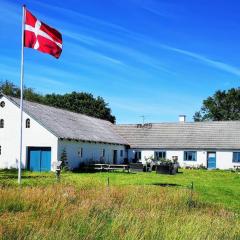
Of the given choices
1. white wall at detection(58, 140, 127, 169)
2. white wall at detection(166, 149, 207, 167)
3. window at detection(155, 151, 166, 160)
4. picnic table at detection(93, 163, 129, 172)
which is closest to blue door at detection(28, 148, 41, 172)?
white wall at detection(58, 140, 127, 169)

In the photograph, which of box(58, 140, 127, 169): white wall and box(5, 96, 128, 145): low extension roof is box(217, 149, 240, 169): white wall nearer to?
box(5, 96, 128, 145): low extension roof

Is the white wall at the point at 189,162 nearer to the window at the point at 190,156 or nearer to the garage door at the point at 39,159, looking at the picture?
the window at the point at 190,156

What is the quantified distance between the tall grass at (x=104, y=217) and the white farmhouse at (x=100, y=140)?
55.8 ft

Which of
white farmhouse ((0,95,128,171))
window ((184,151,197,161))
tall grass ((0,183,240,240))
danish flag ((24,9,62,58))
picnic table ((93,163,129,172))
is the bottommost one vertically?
picnic table ((93,163,129,172))

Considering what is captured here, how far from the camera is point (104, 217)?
1265 cm

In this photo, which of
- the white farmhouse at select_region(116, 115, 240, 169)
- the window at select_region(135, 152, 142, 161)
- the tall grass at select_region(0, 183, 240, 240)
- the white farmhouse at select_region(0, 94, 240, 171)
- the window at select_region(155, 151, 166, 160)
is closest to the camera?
the tall grass at select_region(0, 183, 240, 240)

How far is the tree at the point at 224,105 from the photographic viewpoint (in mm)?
85125

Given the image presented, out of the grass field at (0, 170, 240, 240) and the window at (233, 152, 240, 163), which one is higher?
the window at (233, 152, 240, 163)

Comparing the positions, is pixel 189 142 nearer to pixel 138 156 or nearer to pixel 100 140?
pixel 138 156

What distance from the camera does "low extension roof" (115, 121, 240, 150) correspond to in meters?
54.8

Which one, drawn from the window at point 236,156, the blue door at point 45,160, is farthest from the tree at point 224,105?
the blue door at point 45,160

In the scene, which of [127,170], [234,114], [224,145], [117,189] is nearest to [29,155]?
[127,170]

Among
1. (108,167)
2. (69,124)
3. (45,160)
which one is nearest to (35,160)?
(45,160)

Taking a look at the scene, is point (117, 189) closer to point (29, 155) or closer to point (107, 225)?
point (107, 225)
